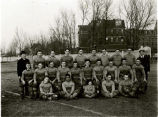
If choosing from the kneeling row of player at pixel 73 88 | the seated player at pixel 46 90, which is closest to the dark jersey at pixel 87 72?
the kneeling row of player at pixel 73 88

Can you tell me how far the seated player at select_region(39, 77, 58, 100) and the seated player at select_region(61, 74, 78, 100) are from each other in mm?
340

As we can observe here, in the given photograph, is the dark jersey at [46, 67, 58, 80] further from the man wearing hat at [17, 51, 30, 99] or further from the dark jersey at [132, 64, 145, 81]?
the dark jersey at [132, 64, 145, 81]

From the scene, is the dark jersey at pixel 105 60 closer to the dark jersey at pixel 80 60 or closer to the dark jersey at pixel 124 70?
the dark jersey at pixel 124 70

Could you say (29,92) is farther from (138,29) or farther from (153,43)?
(153,43)

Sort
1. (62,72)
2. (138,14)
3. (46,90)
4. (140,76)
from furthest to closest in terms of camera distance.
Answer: (138,14)
(140,76)
(62,72)
(46,90)

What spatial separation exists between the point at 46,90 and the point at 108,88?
86.5 inches

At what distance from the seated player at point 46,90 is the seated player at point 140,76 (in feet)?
10.4

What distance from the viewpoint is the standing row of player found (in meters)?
8.66

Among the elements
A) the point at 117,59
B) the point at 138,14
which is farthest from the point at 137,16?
the point at 117,59

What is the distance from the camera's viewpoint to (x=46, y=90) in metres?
8.57

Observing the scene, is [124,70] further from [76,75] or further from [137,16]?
[137,16]

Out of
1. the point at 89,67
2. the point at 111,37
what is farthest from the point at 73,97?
the point at 111,37

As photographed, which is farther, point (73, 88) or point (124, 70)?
point (124, 70)

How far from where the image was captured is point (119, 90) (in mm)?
8812
